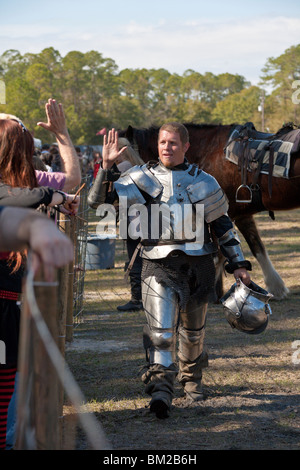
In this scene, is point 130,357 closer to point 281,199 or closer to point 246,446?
point 246,446

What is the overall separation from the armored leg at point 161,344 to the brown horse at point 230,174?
3.45m

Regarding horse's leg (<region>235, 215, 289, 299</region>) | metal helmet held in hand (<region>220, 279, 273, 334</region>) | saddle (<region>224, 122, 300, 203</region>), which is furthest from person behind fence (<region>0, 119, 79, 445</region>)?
horse's leg (<region>235, 215, 289, 299</region>)

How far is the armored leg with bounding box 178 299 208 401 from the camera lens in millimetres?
4887

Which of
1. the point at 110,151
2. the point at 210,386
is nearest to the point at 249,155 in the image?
the point at 210,386

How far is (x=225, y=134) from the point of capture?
326 inches

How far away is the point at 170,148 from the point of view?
4.84 m

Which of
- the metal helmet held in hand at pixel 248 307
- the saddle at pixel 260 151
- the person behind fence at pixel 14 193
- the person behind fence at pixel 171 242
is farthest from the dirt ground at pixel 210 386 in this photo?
the saddle at pixel 260 151

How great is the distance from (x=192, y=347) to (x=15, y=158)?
7.60 feet

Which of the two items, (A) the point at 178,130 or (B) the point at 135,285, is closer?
(A) the point at 178,130

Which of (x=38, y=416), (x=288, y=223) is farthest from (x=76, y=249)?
(x=288, y=223)

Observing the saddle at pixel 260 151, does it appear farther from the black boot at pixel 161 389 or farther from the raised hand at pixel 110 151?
the black boot at pixel 161 389

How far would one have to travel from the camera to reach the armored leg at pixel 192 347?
489 centimetres

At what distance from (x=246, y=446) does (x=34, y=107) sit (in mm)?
72437

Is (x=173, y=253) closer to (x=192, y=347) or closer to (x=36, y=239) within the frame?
(x=192, y=347)
